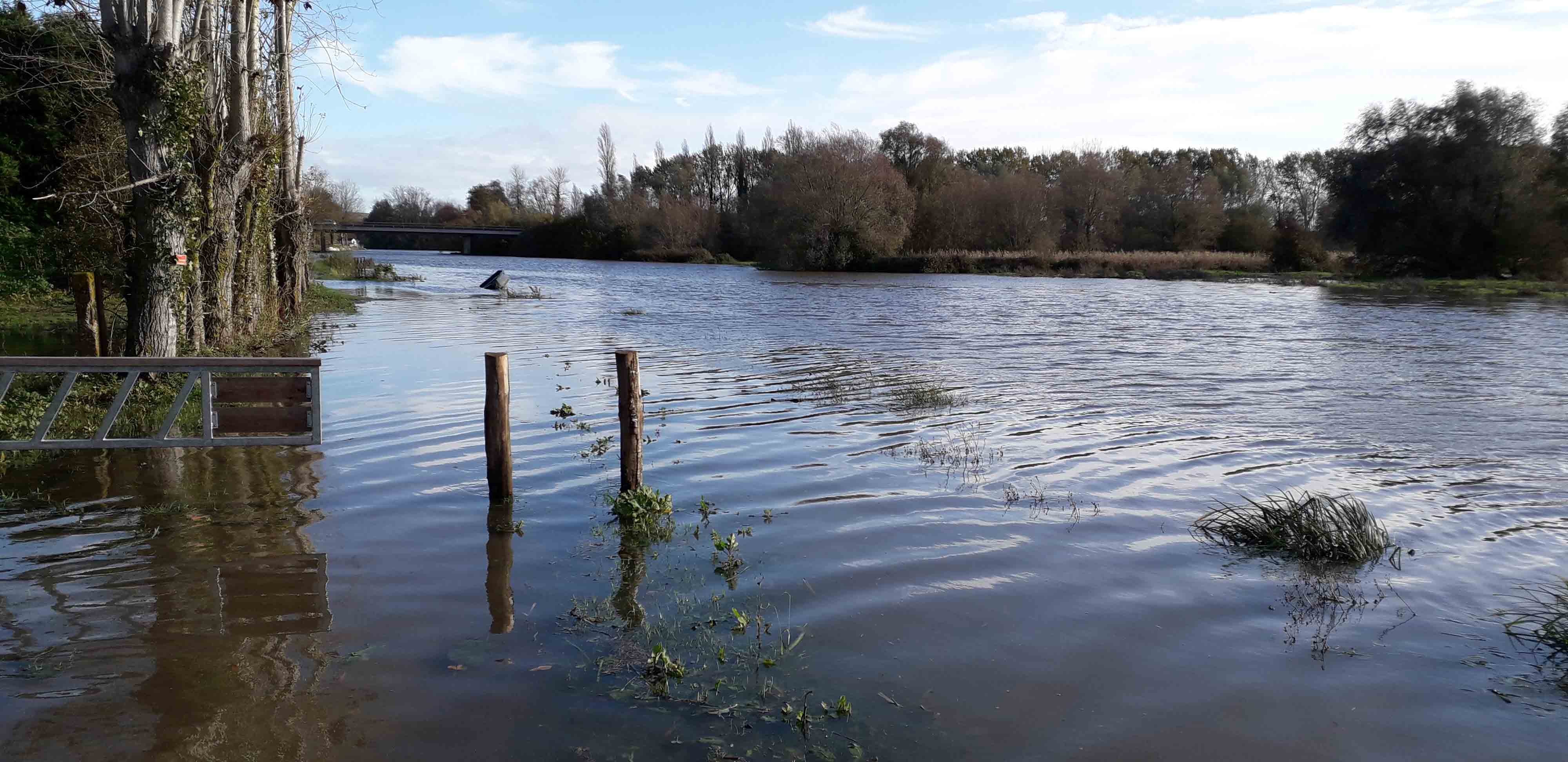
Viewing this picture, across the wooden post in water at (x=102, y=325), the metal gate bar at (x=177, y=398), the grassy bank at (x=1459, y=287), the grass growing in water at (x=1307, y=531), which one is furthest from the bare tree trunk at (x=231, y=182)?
the grassy bank at (x=1459, y=287)

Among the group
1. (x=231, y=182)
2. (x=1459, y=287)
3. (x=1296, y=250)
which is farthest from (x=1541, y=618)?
(x=1296, y=250)

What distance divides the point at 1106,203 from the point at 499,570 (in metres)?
69.7

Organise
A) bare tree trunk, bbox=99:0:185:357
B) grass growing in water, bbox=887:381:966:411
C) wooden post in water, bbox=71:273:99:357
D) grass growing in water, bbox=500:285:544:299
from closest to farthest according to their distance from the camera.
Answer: bare tree trunk, bbox=99:0:185:357 → wooden post in water, bbox=71:273:99:357 → grass growing in water, bbox=887:381:966:411 → grass growing in water, bbox=500:285:544:299

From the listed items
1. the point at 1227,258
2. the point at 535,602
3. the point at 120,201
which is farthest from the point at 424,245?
the point at 535,602

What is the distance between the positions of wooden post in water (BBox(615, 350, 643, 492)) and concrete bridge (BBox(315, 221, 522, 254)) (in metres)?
69.5

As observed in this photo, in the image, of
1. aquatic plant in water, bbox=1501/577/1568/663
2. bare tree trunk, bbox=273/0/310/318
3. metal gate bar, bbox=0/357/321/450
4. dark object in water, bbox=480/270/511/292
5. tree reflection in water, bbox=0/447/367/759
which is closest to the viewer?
tree reflection in water, bbox=0/447/367/759

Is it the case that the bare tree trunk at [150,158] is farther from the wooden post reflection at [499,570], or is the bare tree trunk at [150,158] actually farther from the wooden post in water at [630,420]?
the wooden post in water at [630,420]

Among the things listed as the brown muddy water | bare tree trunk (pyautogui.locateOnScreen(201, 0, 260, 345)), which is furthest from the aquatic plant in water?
bare tree trunk (pyautogui.locateOnScreen(201, 0, 260, 345))

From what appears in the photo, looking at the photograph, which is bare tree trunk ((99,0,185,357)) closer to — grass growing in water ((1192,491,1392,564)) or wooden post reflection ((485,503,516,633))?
wooden post reflection ((485,503,516,633))

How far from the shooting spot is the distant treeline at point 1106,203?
44625 mm

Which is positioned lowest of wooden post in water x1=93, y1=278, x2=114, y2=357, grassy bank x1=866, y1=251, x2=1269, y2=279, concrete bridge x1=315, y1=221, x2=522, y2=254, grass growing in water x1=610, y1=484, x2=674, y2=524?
grass growing in water x1=610, y1=484, x2=674, y2=524

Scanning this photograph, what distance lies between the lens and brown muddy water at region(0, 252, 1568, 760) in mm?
4168

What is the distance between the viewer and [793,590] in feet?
18.9

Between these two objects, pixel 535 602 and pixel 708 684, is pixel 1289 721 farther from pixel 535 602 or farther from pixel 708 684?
pixel 535 602
